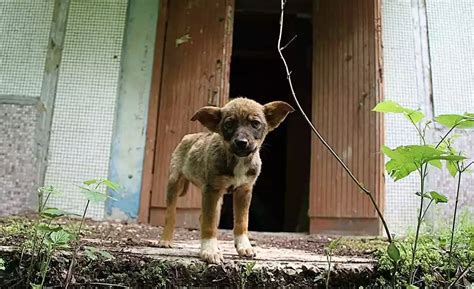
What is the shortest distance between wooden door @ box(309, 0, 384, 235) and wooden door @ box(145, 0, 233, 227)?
4.08ft

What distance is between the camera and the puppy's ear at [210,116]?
333 cm

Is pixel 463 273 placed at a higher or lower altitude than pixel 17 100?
lower

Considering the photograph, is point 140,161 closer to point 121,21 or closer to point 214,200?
point 121,21

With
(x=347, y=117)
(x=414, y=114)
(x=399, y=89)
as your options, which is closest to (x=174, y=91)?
(x=347, y=117)

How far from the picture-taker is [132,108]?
6238mm

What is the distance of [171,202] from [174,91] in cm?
256

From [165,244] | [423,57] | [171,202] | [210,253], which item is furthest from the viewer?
[423,57]

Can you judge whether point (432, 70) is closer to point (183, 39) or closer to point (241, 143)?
point (183, 39)

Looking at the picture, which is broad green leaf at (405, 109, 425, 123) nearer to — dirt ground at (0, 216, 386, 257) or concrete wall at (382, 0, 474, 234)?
dirt ground at (0, 216, 386, 257)

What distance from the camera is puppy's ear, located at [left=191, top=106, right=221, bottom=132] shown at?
131 inches

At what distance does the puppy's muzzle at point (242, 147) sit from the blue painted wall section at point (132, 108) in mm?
3127

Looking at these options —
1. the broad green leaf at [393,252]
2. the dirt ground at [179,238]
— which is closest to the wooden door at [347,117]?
the dirt ground at [179,238]

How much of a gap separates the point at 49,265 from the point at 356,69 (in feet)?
14.2

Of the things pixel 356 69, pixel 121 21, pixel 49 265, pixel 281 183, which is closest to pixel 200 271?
pixel 49 265
